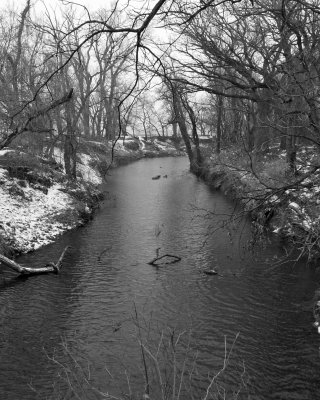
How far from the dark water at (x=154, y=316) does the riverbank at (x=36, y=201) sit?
1143mm

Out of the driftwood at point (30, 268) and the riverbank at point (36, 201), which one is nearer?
the driftwood at point (30, 268)

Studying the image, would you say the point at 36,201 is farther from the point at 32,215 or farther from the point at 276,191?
the point at 276,191

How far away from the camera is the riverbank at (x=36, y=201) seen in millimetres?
15430

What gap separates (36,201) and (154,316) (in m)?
11.6

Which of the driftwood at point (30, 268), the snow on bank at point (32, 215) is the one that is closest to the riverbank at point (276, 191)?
the driftwood at point (30, 268)

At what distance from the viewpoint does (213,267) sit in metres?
12.2

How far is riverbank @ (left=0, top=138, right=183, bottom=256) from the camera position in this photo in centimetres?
1543

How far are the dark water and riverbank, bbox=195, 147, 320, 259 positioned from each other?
813 mm

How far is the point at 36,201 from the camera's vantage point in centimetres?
1894

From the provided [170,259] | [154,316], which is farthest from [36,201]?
[154,316]

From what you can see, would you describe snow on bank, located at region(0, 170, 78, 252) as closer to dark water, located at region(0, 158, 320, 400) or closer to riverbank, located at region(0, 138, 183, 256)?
riverbank, located at region(0, 138, 183, 256)

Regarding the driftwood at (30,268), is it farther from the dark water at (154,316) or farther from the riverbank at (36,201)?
the riverbank at (36,201)

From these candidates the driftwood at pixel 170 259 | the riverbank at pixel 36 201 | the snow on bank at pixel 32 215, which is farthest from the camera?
the riverbank at pixel 36 201

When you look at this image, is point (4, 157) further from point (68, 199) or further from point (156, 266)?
point (156, 266)
